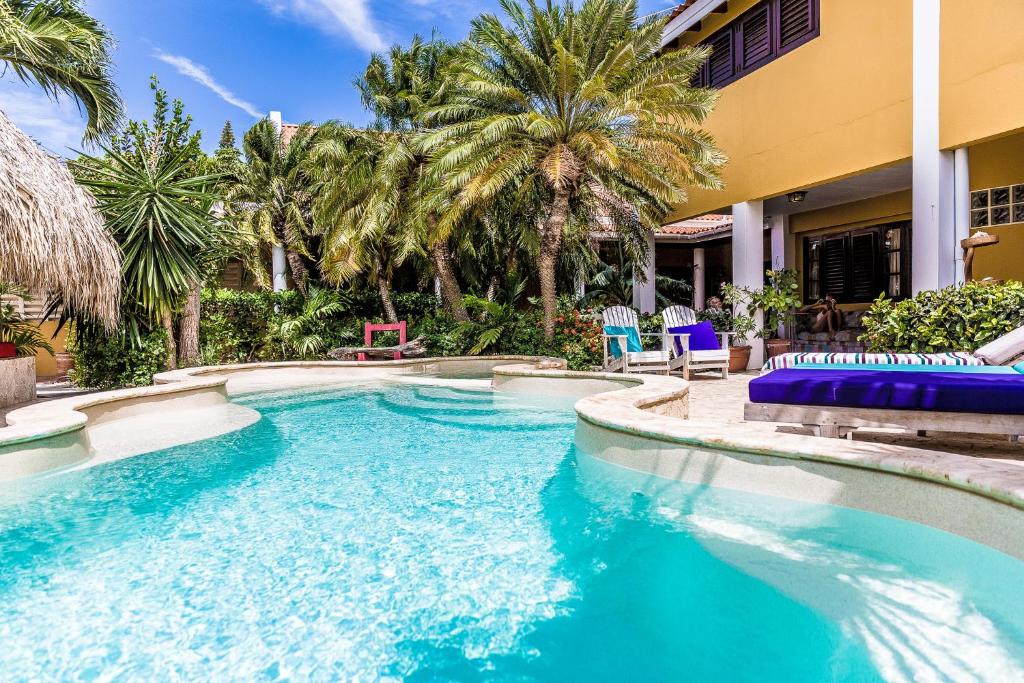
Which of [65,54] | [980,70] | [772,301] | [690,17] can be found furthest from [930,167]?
[65,54]

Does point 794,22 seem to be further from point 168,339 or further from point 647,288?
point 168,339

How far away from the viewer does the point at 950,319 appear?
8078 millimetres

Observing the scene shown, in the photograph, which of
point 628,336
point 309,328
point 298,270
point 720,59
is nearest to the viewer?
point 628,336

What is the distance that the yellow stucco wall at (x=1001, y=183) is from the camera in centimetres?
1071

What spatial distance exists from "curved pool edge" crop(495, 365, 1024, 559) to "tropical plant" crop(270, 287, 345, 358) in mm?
11679

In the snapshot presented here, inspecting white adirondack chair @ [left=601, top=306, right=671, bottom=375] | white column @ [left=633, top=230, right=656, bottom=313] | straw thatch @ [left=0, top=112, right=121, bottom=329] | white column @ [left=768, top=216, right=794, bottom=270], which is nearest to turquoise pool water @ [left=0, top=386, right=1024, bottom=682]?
straw thatch @ [left=0, top=112, right=121, bottom=329]

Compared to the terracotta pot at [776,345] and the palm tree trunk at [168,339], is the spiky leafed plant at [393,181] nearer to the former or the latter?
the palm tree trunk at [168,339]

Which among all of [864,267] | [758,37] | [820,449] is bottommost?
[820,449]

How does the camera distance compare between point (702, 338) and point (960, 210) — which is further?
point (702, 338)

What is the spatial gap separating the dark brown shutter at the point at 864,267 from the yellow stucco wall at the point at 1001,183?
3331 millimetres

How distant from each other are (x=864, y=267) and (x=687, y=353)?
7225mm

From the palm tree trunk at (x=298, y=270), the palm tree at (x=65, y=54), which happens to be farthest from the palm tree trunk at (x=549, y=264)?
the palm tree at (x=65, y=54)

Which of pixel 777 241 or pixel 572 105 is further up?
pixel 572 105

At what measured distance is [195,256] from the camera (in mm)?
10797
